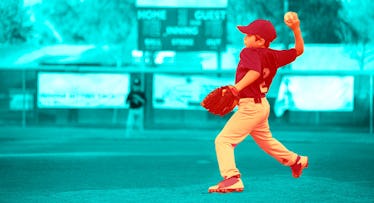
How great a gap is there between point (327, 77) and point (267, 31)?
51.9ft

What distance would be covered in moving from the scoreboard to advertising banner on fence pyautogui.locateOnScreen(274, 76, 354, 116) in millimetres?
2775

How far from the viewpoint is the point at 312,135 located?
2075 centimetres

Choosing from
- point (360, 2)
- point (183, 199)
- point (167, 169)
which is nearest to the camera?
point (183, 199)

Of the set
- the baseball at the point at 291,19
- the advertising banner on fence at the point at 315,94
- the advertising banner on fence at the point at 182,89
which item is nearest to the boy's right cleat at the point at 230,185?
the baseball at the point at 291,19

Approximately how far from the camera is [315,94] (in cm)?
2341

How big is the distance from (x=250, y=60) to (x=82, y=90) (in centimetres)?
1643

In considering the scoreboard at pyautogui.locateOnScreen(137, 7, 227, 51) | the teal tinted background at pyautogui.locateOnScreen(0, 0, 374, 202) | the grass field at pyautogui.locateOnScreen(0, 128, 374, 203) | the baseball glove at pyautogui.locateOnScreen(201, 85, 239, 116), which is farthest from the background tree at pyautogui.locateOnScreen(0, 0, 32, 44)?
the baseball glove at pyautogui.locateOnScreen(201, 85, 239, 116)

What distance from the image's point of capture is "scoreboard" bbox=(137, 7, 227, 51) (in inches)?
869

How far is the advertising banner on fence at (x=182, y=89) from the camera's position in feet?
76.8

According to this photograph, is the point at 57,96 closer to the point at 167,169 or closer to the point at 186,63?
the point at 186,63

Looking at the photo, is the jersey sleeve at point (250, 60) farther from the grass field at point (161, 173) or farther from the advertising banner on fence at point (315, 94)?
the advertising banner on fence at point (315, 94)

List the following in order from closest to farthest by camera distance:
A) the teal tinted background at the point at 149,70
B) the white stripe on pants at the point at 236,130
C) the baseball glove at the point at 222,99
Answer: the baseball glove at the point at 222,99 < the white stripe on pants at the point at 236,130 < the teal tinted background at the point at 149,70

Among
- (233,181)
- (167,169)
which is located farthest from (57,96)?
(233,181)

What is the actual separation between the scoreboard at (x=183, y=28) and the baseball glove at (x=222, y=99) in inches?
565
